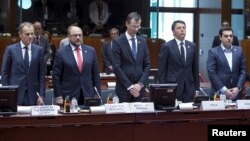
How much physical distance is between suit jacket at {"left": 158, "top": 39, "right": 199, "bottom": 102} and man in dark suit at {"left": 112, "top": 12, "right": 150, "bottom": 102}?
0.60 ft

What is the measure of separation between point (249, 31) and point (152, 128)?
9029 millimetres

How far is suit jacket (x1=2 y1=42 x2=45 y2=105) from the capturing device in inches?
203

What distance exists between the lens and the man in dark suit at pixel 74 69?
Result: 523 cm

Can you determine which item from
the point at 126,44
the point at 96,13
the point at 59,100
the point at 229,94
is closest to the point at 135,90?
the point at 126,44

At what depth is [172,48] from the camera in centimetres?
543

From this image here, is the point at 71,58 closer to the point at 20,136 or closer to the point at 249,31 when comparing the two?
the point at 20,136

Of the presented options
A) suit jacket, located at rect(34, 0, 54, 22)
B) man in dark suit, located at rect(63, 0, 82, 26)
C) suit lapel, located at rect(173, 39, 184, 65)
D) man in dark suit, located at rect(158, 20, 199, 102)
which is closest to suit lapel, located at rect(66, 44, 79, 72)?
man in dark suit, located at rect(158, 20, 199, 102)

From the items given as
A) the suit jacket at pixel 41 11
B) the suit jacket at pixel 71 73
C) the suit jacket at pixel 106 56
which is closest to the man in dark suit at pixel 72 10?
the suit jacket at pixel 41 11

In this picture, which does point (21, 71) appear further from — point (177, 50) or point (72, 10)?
point (72, 10)

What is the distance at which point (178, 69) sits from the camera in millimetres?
5414

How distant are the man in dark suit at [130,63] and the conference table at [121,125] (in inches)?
39.6

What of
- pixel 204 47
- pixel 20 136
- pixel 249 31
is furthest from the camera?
pixel 204 47

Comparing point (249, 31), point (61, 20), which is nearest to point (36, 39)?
point (61, 20)

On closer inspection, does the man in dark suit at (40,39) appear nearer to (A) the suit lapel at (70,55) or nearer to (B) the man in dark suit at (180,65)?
(A) the suit lapel at (70,55)
